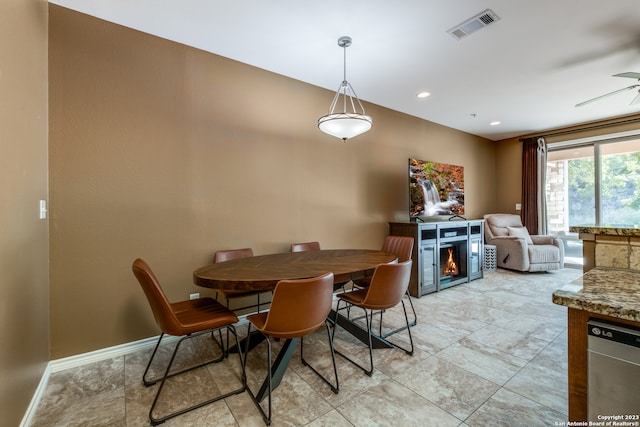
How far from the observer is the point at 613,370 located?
70cm

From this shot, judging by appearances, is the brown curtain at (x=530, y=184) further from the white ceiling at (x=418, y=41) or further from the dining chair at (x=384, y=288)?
the dining chair at (x=384, y=288)

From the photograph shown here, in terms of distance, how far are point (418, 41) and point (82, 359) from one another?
3804 mm

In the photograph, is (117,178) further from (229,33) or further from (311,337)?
(311,337)

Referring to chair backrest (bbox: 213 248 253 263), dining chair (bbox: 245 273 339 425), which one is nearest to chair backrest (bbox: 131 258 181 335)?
dining chair (bbox: 245 273 339 425)

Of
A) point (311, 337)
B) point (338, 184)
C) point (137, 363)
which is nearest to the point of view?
point (137, 363)

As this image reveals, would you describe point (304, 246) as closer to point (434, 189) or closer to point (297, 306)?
point (297, 306)

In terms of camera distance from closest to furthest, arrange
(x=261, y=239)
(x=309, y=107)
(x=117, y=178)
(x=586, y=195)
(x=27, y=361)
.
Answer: (x=27, y=361) → (x=117, y=178) → (x=261, y=239) → (x=309, y=107) → (x=586, y=195)

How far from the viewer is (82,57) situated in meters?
2.12

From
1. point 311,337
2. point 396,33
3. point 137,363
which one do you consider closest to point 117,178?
point 137,363

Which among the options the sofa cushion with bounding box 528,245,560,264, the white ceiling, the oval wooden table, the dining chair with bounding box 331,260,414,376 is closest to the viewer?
the oval wooden table

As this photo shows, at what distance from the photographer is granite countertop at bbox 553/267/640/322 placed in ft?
2.30

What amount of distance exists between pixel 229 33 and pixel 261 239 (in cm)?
193

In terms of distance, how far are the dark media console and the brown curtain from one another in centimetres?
183

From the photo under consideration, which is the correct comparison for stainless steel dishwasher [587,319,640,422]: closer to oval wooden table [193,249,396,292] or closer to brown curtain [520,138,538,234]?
oval wooden table [193,249,396,292]
